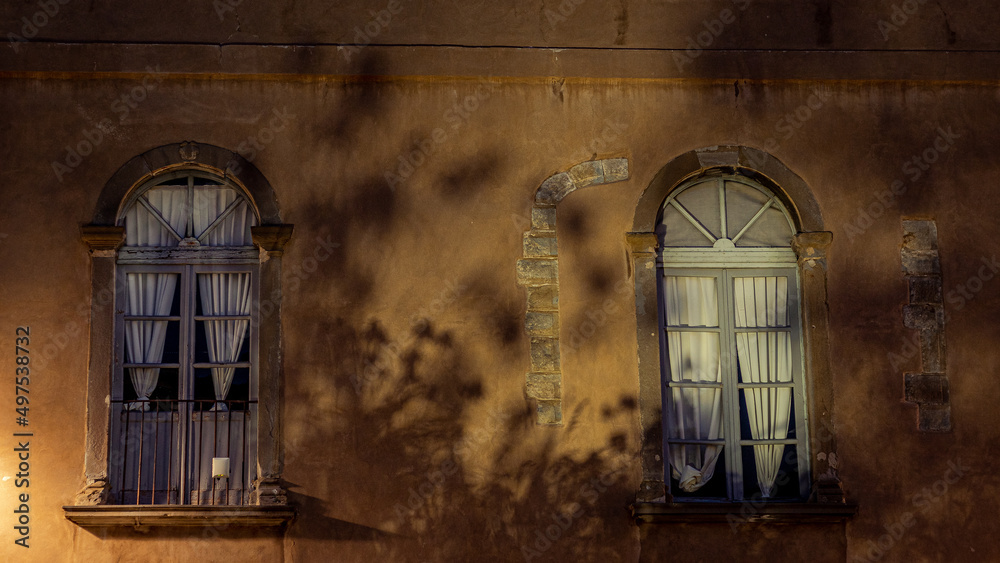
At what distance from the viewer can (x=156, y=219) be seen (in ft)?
25.7

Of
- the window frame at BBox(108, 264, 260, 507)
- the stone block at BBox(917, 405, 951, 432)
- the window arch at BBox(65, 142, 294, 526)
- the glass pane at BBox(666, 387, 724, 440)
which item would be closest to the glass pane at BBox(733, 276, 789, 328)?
the glass pane at BBox(666, 387, 724, 440)

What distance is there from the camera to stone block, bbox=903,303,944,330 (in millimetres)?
7770

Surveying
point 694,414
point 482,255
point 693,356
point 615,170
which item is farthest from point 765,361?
point 482,255

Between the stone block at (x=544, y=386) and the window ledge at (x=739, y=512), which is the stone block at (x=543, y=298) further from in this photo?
the window ledge at (x=739, y=512)

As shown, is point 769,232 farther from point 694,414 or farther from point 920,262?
point 694,414

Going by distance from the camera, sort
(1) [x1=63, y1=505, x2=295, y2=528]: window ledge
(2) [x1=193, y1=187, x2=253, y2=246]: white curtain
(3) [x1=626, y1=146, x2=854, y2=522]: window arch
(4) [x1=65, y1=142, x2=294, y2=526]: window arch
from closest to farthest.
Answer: (1) [x1=63, y1=505, x2=295, y2=528]: window ledge
(4) [x1=65, y1=142, x2=294, y2=526]: window arch
(3) [x1=626, y1=146, x2=854, y2=522]: window arch
(2) [x1=193, y1=187, x2=253, y2=246]: white curtain

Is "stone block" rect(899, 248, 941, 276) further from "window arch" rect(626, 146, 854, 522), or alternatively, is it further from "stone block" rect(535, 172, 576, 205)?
"stone block" rect(535, 172, 576, 205)

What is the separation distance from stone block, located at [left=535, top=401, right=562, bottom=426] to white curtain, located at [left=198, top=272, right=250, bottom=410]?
208 cm

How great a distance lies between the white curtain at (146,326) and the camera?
7.63 meters

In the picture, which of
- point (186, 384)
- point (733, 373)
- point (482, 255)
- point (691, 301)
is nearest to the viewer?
point (186, 384)

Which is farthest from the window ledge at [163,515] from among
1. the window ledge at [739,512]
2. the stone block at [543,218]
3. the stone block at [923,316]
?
the stone block at [923,316]

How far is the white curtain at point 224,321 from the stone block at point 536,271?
6.19ft

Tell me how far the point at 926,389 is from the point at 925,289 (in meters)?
0.69

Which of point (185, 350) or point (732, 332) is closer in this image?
point (185, 350)
